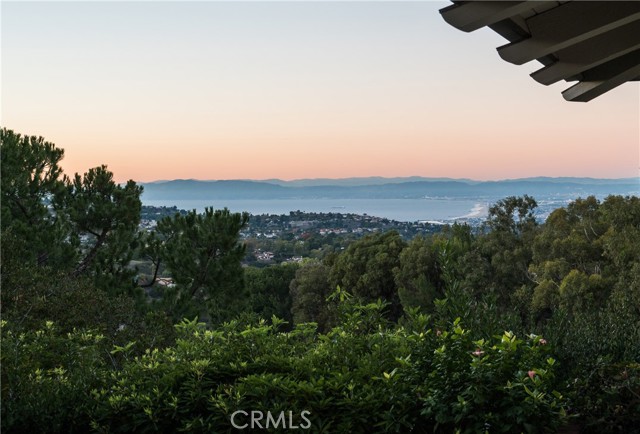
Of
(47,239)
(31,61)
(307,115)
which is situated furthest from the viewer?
(307,115)

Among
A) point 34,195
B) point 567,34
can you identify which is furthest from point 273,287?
point 567,34

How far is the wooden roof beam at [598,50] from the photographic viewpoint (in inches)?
81.7

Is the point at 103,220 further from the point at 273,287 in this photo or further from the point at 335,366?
the point at 273,287

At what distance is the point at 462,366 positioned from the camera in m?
2.70

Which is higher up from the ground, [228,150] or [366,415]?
[228,150]

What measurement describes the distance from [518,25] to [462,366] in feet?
4.98

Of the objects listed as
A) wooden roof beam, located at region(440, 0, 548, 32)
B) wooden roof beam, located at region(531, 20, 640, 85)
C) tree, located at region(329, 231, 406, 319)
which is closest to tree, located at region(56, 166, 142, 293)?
wooden roof beam, located at region(531, 20, 640, 85)

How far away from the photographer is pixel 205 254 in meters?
11.4

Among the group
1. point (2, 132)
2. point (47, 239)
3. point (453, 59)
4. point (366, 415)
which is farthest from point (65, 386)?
point (453, 59)

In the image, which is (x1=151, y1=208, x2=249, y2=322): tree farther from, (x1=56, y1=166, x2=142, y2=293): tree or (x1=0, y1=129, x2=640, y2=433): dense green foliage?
(x1=0, y1=129, x2=640, y2=433): dense green foliage

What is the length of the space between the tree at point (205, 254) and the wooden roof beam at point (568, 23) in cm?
969

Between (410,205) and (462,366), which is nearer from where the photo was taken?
(462,366)

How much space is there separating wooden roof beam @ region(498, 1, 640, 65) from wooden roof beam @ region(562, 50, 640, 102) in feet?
2.03

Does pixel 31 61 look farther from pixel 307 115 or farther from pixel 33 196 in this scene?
pixel 307 115
